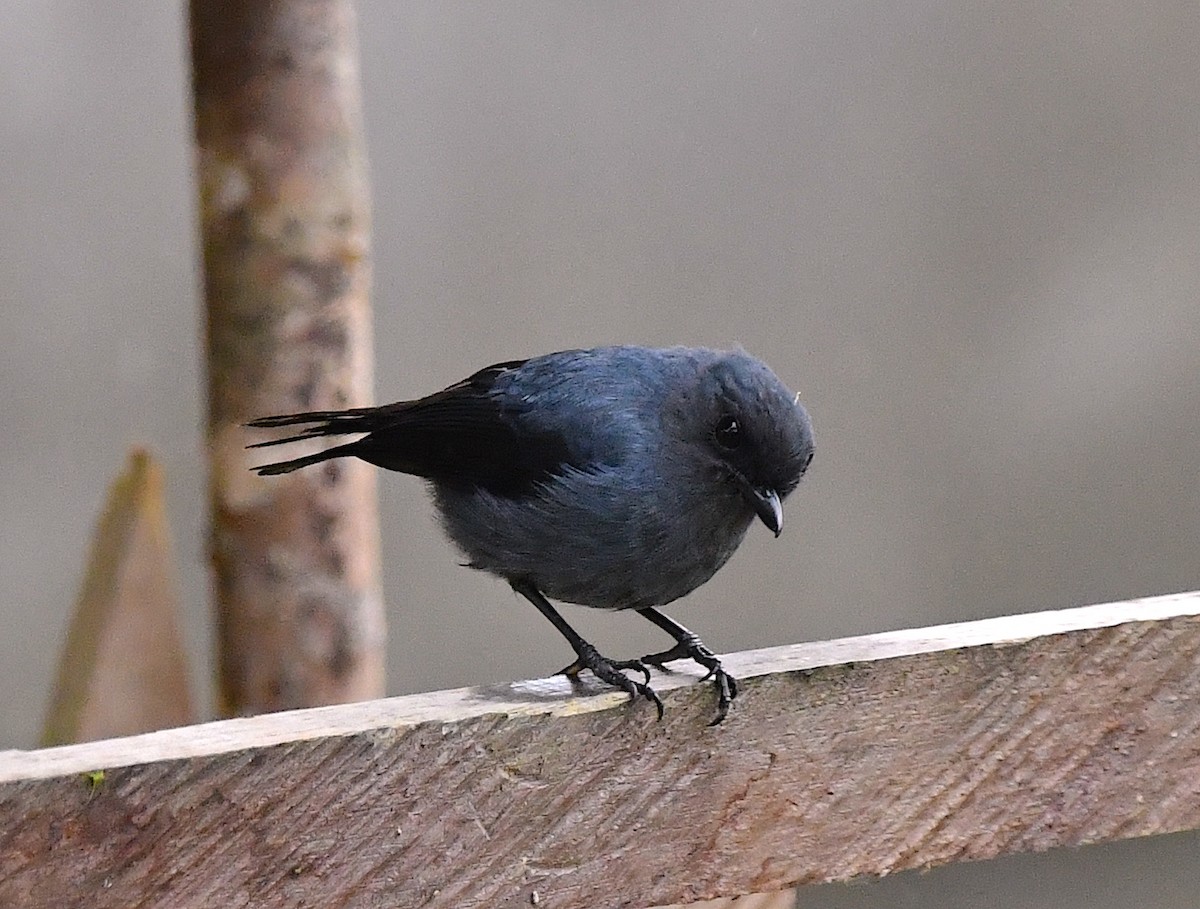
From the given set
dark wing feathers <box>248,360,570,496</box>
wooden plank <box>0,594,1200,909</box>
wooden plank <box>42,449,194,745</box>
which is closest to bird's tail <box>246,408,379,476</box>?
dark wing feathers <box>248,360,570,496</box>

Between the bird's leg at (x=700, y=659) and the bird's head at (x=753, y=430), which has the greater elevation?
the bird's head at (x=753, y=430)

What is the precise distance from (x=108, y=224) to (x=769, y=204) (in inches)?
65.7

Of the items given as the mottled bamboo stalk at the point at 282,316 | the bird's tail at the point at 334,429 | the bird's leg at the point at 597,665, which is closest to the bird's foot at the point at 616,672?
the bird's leg at the point at 597,665

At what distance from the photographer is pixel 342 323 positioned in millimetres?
2301

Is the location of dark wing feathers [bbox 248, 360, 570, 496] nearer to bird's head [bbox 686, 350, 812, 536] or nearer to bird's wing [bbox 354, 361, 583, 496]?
bird's wing [bbox 354, 361, 583, 496]

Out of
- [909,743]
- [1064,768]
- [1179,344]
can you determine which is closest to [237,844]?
[909,743]

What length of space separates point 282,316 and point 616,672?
48.0 inches

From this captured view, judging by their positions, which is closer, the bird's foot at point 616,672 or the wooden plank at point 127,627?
the bird's foot at point 616,672

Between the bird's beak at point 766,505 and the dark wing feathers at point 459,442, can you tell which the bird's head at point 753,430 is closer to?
the bird's beak at point 766,505

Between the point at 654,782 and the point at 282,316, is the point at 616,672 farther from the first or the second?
the point at 282,316

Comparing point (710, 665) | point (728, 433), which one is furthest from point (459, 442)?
point (710, 665)

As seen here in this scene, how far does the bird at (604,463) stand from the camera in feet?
5.15

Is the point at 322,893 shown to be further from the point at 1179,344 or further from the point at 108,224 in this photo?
the point at 1179,344

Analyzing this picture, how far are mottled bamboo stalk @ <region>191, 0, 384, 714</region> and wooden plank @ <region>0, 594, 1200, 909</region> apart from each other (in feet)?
3.95
